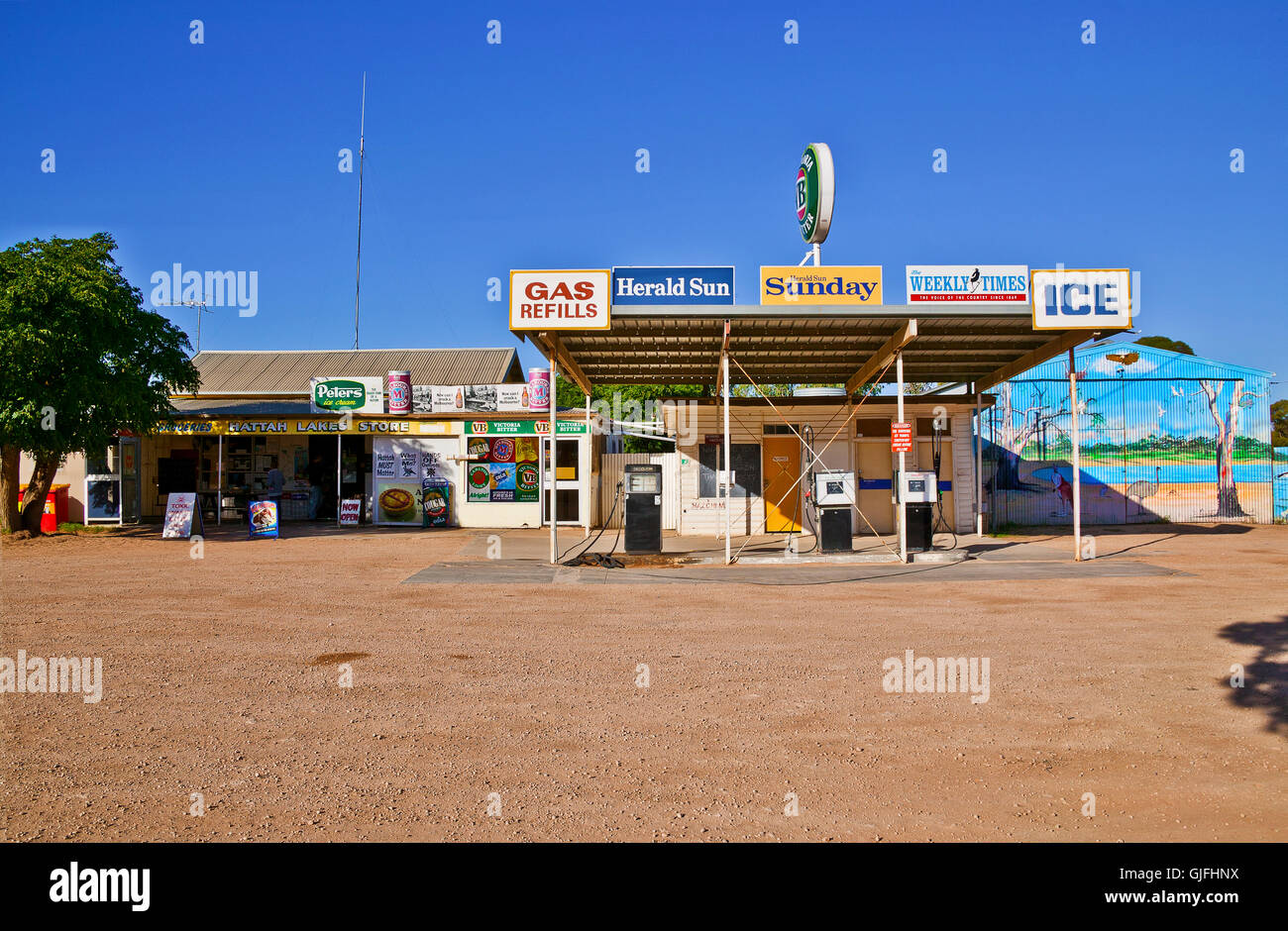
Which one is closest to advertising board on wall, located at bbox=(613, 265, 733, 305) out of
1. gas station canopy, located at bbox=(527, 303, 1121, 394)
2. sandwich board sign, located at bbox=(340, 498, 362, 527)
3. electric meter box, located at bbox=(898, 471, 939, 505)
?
gas station canopy, located at bbox=(527, 303, 1121, 394)

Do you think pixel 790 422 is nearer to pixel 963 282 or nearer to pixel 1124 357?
pixel 963 282

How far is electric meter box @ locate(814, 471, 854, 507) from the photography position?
14.8 metres

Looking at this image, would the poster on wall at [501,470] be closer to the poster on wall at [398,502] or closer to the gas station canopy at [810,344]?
the poster on wall at [398,502]

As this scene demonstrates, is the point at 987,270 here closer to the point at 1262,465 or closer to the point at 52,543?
the point at 1262,465

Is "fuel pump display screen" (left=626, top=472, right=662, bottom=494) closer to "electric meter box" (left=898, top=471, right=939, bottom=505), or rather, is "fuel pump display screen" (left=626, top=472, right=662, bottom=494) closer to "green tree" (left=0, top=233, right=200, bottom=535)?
"electric meter box" (left=898, top=471, right=939, bottom=505)

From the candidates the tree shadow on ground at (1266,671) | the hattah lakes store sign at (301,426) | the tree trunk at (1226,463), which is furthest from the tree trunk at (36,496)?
the tree trunk at (1226,463)

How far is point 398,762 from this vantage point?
4.58 m

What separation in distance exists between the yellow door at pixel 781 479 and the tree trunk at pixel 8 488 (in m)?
17.0

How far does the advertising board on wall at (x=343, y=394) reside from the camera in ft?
71.0

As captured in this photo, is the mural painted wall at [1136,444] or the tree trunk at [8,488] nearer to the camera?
the tree trunk at [8,488]

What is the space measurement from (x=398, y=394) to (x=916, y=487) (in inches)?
537

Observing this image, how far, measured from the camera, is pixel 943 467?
64.4 ft

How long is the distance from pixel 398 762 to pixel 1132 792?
387 cm

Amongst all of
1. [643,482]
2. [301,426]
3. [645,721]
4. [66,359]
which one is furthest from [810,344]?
[66,359]
